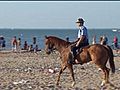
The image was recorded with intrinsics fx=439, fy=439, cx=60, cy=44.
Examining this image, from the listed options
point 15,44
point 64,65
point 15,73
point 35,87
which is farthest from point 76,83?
point 15,44

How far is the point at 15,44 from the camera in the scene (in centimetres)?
4472

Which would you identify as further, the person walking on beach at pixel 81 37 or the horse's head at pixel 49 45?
the horse's head at pixel 49 45

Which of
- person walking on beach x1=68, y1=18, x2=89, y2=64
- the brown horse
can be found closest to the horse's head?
the brown horse

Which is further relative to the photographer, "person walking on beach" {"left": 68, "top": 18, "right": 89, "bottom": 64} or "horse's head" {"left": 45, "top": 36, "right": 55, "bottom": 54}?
"horse's head" {"left": 45, "top": 36, "right": 55, "bottom": 54}

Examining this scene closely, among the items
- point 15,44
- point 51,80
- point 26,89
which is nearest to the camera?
point 26,89

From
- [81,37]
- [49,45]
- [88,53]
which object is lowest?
[88,53]

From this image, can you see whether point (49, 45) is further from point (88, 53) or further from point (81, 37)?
point (88, 53)

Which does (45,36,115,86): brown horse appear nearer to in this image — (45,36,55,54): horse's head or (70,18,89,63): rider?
(45,36,55,54): horse's head

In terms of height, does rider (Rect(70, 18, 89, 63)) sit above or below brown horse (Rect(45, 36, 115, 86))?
above

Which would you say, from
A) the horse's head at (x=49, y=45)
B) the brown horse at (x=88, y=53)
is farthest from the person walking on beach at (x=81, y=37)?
the horse's head at (x=49, y=45)

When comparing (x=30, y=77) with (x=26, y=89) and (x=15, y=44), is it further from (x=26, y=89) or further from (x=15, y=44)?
(x=15, y=44)

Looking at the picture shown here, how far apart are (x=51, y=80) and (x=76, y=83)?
55.9 inches

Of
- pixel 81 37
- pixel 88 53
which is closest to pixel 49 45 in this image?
pixel 81 37

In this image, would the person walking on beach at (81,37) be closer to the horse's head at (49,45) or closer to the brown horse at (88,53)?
the brown horse at (88,53)
